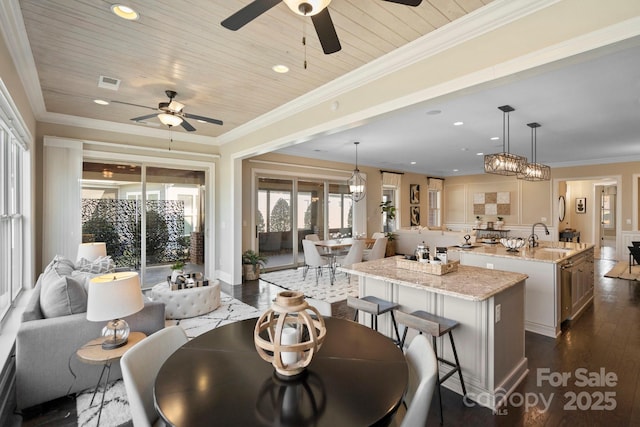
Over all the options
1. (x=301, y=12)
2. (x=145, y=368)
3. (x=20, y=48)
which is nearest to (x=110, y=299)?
(x=145, y=368)

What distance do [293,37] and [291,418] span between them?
274 cm

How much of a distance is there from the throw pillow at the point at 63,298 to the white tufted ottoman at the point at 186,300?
1.53m

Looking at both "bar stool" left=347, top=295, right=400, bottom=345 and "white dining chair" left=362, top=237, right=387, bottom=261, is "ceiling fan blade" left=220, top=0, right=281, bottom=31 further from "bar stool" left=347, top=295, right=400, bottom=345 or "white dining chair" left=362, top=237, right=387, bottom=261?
"white dining chair" left=362, top=237, right=387, bottom=261

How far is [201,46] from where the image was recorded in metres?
2.82

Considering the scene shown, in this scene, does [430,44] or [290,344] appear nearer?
[290,344]

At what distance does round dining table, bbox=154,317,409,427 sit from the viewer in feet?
3.52

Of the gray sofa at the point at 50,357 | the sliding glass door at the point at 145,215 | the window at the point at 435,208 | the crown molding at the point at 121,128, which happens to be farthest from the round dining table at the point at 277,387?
the window at the point at 435,208

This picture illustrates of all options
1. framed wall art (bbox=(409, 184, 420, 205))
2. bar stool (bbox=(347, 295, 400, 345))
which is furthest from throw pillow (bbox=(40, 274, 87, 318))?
framed wall art (bbox=(409, 184, 420, 205))

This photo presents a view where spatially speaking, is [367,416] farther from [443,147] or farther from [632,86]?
[443,147]

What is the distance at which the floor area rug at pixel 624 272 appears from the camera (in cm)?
646

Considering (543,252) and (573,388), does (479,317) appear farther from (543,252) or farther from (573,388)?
(543,252)

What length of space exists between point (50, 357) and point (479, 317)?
325 cm

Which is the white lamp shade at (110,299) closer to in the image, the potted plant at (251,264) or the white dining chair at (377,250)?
the potted plant at (251,264)

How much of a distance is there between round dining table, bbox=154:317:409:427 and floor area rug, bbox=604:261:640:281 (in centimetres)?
774
